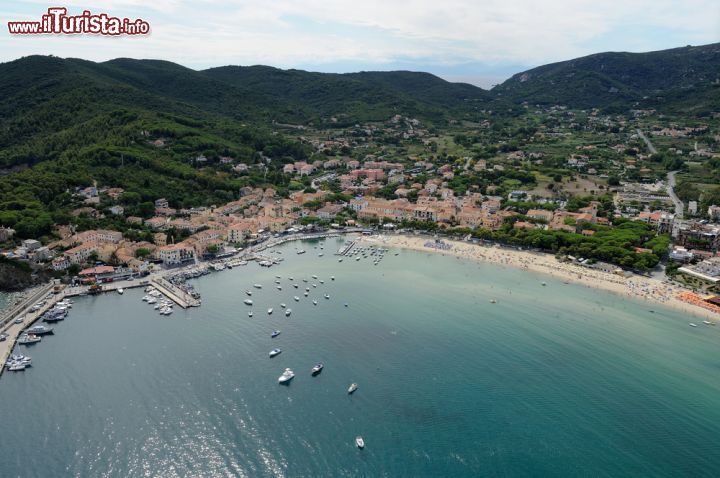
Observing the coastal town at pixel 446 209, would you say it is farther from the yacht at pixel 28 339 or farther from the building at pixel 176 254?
the yacht at pixel 28 339

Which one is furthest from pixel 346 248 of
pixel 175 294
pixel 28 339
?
pixel 28 339

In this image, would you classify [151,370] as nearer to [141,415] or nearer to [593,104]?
[141,415]

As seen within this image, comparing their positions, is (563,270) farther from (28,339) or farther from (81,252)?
(81,252)

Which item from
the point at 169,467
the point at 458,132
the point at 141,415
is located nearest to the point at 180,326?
the point at 141,415

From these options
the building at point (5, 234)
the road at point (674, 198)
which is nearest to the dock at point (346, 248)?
the building at point (5, 234)

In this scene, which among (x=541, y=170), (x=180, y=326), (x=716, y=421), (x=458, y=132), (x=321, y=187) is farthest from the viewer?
(x=458, y=132)

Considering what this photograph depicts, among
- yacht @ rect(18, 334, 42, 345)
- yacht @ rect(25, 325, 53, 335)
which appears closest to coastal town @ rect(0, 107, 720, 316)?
yacht @ rect(25, 325, 53, 335)
